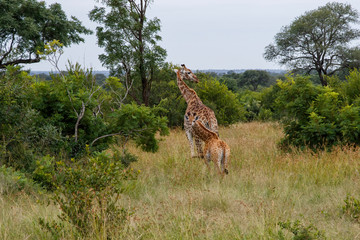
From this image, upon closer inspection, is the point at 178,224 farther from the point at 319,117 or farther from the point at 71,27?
the point at 71,27

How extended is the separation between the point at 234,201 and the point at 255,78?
67.1 meters

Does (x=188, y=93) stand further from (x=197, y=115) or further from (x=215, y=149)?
(x=215, y=149)

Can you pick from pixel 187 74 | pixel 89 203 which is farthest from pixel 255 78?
pixel 89 203

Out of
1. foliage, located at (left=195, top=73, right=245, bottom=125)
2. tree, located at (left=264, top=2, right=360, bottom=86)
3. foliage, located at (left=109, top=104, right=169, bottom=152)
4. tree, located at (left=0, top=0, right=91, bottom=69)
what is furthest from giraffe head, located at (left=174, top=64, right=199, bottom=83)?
tree, located at (left=264, top=2, right=360, bottom=86)

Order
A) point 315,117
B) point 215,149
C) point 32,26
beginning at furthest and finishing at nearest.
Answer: point 32,26
point 315,117
point 215,149

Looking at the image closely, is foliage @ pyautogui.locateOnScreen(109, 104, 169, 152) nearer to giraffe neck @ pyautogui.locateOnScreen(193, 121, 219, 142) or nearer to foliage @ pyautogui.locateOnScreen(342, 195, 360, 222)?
giraffe neck @ pyautogui.locateOnScreen(193, 121, 219, 142)

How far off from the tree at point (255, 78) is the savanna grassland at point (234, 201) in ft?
207

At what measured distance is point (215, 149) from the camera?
648 centimetres

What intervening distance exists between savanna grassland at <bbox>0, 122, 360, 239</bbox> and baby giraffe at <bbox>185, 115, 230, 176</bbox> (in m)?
0.29

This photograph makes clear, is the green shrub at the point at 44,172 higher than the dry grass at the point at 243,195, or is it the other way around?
the green shrub at the point at 44,172

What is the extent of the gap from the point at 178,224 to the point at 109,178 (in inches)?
40.2

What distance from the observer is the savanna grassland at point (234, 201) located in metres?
4.27

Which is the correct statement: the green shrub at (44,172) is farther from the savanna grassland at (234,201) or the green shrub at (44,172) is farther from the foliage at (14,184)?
the savanna grassland at (234,201)

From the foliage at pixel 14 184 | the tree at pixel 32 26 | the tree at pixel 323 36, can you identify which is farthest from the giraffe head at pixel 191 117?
the tree at pixel 323 36
